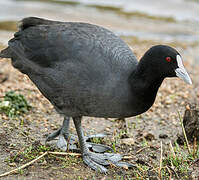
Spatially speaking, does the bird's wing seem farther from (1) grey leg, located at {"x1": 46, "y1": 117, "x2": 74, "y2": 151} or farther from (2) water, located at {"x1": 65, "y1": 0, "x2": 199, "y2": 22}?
(2) water, located at {"x1": 65, "y1": 0, "x2": 199, "y2": 22}

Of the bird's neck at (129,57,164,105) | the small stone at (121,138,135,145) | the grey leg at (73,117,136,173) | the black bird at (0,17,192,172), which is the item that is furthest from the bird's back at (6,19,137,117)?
the small stone at (121,138,135,145)

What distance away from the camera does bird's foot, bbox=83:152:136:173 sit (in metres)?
4.70

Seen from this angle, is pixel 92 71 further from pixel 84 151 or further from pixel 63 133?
pixel 63 133

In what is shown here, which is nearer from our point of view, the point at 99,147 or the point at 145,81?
the point at 145,81

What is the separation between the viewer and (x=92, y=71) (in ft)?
14.7

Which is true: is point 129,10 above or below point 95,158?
above

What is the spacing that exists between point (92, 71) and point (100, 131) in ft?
5.09

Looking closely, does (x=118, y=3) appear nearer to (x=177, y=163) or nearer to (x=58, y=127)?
(x=58, y=127)

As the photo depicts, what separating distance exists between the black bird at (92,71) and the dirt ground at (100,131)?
311 mm

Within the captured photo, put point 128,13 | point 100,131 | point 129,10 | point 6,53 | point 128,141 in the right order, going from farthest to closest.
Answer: point 129,10 → point 128,13 → point 100,131 → point 128,141 → point 6,53

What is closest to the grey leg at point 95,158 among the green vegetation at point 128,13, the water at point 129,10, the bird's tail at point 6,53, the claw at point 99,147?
the claw at point 99,147

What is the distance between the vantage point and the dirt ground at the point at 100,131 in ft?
14.7

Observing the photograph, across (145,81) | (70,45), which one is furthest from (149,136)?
(70,45)

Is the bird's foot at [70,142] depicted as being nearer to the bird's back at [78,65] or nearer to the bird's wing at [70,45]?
the bird's back at [78,65]
